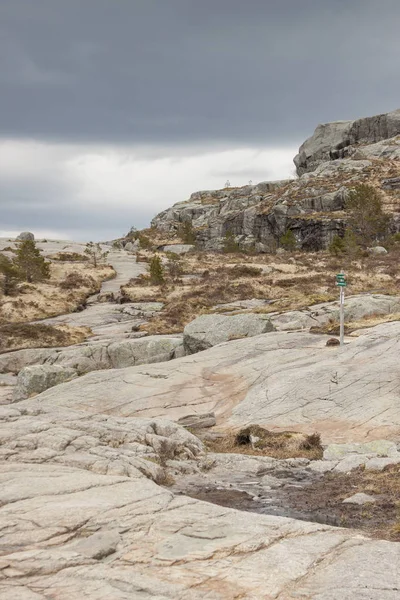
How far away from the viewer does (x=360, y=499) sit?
13.6 m

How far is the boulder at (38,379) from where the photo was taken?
31.6m

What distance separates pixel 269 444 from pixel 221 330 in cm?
1494

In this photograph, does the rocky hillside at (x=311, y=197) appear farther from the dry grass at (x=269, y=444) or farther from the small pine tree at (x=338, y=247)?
the dry grass at (x=269, y=444)

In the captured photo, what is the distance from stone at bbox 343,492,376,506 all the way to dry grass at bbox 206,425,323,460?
14.4 ft

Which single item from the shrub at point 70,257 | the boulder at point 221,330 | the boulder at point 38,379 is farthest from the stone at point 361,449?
the shrub at point 70,257

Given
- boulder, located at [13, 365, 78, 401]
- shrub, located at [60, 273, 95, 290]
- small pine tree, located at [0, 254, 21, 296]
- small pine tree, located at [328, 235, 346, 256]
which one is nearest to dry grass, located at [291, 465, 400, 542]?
boulder, located at [13, 365, 78, 401]

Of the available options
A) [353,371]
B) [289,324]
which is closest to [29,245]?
[289,324]

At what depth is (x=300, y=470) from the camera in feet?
55.7

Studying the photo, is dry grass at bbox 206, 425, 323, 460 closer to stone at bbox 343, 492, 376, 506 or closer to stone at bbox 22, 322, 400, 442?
stone at bbox 22, 322, 400, 442

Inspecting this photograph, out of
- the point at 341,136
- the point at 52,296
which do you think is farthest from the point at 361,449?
the point at 341,136

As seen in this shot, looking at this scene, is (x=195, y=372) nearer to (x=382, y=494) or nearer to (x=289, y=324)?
(x=289, y=324)

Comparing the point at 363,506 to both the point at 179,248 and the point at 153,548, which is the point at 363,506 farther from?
the point at 179,248

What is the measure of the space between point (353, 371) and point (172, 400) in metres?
8.57

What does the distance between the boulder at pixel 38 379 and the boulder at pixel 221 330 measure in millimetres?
7881
